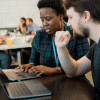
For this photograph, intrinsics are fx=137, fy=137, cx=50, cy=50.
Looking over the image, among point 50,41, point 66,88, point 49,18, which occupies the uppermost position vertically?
point 49,18

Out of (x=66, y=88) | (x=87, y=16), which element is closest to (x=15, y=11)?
(x=87, y=16)

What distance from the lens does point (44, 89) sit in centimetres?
80

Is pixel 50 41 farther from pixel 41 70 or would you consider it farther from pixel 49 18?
pixel 41 70

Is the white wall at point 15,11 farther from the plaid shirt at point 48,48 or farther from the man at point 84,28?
the man at point 84,28

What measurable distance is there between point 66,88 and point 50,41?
64 cm

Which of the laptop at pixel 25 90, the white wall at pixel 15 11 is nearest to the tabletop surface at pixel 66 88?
the laptop at pixel 25 90

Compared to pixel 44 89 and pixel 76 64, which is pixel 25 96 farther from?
pixel 76 64

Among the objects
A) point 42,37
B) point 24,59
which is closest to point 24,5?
point 24,59

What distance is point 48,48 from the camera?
1.37 m

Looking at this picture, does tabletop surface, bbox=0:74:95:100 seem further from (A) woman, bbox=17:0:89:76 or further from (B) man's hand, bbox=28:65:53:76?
(A) woman, bbox=17:0:89:76

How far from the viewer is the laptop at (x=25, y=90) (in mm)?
724

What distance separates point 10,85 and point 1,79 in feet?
0.41

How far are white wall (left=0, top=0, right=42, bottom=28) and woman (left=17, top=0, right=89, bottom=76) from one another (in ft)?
18.6

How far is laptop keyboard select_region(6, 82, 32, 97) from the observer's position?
0.74m
